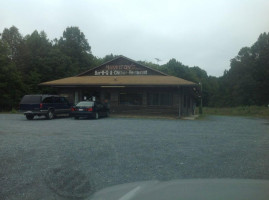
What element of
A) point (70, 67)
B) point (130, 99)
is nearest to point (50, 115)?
point (130, 99)

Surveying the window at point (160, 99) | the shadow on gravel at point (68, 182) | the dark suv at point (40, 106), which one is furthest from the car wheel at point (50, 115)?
Answer: the shadow on gravel at point (68, 182)

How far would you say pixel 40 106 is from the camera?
2111 centimetres

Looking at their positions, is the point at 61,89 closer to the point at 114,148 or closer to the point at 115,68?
the point at 115,68

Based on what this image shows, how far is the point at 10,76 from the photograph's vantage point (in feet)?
127

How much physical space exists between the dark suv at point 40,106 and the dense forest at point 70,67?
17600 mm

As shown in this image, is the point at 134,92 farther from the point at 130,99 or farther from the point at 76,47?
the point at 76,47

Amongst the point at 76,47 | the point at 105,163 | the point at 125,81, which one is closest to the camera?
the point at 105,163

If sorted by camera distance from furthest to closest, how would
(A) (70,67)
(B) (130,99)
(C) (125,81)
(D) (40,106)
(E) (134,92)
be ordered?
(A) (70,67) → (B) (130,99) → (E) (134,92) → (C) (125,81) → (D) (40,106)

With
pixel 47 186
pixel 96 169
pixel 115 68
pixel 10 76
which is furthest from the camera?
pixel 10 76

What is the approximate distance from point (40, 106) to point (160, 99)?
34.2 ft

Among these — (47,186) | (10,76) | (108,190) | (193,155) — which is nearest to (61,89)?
(10,76)

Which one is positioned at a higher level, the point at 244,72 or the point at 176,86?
the point at 244,72

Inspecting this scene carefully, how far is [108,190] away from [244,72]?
224 ft

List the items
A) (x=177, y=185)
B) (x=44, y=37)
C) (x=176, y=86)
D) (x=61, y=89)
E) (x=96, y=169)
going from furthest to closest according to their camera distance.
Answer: (x=44, y=37) → (x=61, y=89) → (x=176, y=86) → (x=96, y=169) → (x=177, y=185)
